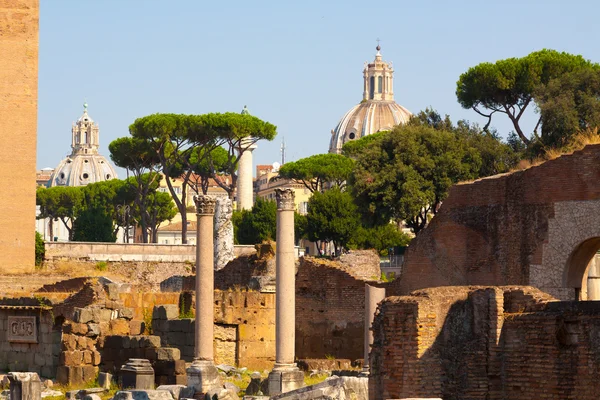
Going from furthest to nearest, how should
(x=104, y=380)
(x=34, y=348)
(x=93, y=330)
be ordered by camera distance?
(x=34, y=348), (x=93, y=330), (x=104, y=380)

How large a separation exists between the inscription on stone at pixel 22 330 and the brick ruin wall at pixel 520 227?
6.96 metres

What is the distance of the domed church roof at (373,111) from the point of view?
507ft

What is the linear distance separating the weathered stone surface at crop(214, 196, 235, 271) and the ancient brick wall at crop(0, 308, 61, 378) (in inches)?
392

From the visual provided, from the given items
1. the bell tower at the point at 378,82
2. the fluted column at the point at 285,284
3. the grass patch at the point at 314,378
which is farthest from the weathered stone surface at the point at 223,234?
the bell tower at the point at 378,82

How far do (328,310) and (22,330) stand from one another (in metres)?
5.88

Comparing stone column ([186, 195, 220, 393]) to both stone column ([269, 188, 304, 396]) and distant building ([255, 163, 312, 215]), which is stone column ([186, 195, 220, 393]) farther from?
distant building ([255, 163, 312, 215])

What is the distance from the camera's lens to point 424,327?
13.0 m

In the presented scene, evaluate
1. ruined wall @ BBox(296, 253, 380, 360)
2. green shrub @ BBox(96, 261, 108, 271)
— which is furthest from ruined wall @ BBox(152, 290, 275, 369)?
green shrub @ BBox(96, 261, 108, 271)

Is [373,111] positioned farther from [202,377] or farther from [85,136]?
[202,377]

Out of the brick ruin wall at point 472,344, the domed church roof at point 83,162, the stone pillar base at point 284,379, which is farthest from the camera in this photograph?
the domed church roof at point 83,162

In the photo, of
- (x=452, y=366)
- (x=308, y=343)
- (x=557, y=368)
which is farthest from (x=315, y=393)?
(x=308, y=343)

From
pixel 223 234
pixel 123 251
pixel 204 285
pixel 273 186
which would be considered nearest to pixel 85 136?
pixel 273 186

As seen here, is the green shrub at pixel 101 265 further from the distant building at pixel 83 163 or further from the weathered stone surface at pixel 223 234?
the distant building at pixel 83 163

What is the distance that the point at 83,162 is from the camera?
181 meters
